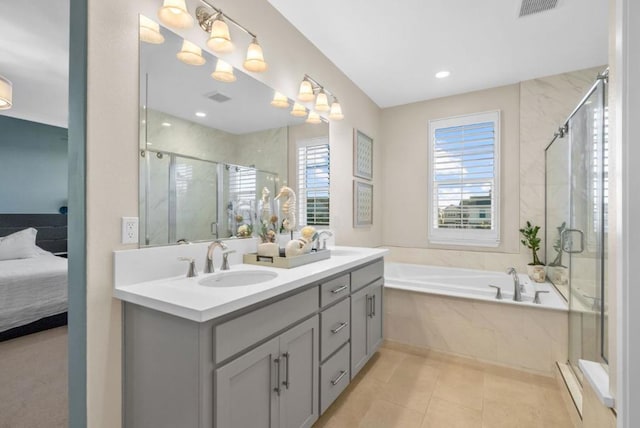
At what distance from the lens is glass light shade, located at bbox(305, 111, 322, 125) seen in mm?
2490

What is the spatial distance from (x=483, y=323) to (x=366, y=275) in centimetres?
115

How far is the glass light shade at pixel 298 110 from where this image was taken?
2319mm

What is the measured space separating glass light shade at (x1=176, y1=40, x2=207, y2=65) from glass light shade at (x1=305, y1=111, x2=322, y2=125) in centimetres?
104

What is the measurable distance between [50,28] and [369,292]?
3048 millimetres

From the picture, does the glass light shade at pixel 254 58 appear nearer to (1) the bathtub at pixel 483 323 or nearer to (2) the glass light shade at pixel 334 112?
(2) the glass light shade at pixel 334 112

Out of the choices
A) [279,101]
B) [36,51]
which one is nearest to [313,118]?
[279,101]

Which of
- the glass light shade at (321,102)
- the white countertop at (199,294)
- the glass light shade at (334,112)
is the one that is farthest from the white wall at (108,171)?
the glass light shade at (334,112)

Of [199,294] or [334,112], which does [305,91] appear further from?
[199,294]

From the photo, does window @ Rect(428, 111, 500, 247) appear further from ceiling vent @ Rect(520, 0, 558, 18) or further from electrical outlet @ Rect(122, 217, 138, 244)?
electrical outlet @ Rect(122, 217, 138, 244)

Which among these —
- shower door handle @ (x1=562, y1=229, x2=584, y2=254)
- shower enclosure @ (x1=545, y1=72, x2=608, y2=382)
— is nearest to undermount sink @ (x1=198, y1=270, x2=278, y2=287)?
shower enclosure @ (x1=545, y1=72, x2=608, y2=382)

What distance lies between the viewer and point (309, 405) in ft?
5.00

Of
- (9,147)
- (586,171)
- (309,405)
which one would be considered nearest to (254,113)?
(309,405)

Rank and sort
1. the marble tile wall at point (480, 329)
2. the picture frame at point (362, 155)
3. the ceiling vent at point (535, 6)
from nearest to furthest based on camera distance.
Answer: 1. the ceiling vent at point (535, 6)
2. the marble tile wall at point (480, 329)
3. the picture frame at point (362, 155)

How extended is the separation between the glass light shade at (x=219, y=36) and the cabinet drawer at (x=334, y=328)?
1.52 m
